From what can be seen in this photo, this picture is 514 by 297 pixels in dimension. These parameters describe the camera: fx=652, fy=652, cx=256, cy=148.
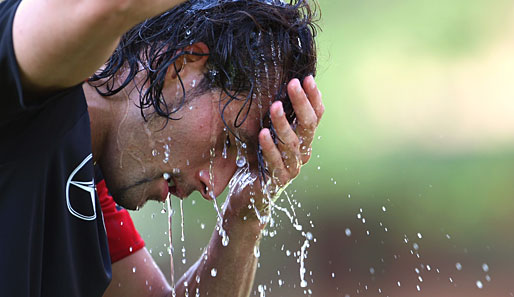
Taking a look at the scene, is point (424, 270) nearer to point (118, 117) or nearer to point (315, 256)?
point (315, 256)

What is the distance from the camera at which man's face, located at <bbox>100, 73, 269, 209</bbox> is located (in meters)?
2.02

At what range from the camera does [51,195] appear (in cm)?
175

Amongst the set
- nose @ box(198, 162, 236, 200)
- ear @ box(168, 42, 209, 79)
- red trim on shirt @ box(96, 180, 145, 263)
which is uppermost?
ear @ box(168, 42, 209, 79)

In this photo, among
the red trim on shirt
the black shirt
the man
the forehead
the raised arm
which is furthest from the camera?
the red trim on shirt

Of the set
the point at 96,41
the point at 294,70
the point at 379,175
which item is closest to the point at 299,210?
the point at 379,175

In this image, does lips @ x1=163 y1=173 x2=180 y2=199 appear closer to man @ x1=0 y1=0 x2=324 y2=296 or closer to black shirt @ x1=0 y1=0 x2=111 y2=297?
man @ x1=0 y1=0 x2=324 y2=296

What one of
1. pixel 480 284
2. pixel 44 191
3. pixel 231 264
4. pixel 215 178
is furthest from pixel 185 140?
pixel 480 284

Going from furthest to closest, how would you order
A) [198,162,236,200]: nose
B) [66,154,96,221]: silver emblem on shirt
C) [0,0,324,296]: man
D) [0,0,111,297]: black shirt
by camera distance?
1. [198,162,236,200]: nose
2. [66,154,96,221]: silver emblem on shirt
3. [0,0,324,296]: man
4. [0,0,111,297]: black shirt

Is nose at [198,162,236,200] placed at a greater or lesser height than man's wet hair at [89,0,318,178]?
lesser

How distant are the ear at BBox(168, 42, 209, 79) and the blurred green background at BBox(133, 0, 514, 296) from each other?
4.20m

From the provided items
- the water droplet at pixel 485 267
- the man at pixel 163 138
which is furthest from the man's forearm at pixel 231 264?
the water droplet at pixel 485 267

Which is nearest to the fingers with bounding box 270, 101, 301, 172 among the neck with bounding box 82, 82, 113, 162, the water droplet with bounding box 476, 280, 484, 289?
the neck with bounding box 82, 82, 113, 162

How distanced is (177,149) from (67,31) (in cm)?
87

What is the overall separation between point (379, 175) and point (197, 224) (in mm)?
1867
